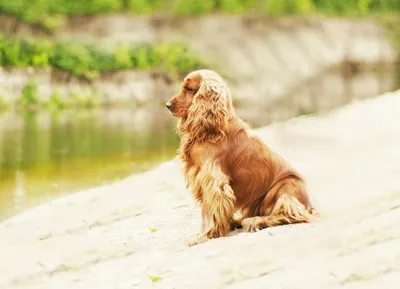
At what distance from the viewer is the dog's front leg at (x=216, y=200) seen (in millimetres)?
6281

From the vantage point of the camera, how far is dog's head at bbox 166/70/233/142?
6.29 meters

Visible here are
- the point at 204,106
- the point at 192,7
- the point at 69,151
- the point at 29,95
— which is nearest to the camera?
the point at 204,106

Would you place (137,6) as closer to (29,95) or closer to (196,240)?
(29,95)

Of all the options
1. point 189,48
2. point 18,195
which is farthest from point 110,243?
point 189,48

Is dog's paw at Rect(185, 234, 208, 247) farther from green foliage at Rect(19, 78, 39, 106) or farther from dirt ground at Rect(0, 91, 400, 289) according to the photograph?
green foliage at Rect(19, 78, 39, 106)

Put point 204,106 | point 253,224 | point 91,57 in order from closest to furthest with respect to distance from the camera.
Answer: point 204,106 → point 253,224 → point 91,57

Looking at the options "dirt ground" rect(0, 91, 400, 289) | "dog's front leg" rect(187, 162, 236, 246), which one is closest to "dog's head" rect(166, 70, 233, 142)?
"dog's front leg" rect(187, 162, 236, 246)

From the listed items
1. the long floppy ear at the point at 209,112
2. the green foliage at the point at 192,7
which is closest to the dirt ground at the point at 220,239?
the long floppy ear at the point at 209,112

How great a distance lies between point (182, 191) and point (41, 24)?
32.5 meters

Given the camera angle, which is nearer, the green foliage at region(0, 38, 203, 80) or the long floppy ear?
the long floppy ear

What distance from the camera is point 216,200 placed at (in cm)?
629

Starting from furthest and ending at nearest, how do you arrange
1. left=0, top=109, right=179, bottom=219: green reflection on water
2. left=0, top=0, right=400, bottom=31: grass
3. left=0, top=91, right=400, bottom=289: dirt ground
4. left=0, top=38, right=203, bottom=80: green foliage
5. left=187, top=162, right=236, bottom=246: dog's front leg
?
1. left=0, top=0, right=400, bottom=31: grass
2. left=0, top=38, right=203, bottom=80: green foliage
3. left=0, top=109, right=179, bottom=219: green reflection on water
4. left=187, top=162, right=236, bottom=246: dog's front leg
5. left=0, top=91, right=400, bottom=289: dirt ground

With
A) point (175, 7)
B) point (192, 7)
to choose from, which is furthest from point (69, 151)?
point (175, 7)

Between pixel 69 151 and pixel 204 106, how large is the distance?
1228 cm
